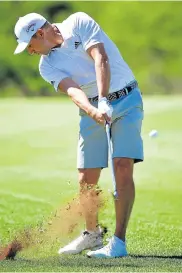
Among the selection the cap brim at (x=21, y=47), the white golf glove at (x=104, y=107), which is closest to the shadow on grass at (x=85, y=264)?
the white golf glove at (x=104, y=107)

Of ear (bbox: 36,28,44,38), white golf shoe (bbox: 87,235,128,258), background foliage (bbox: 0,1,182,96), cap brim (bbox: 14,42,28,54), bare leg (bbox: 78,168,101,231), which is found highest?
background foliage (bbox: 0,1,182,96)

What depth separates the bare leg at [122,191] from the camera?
5.69 meters

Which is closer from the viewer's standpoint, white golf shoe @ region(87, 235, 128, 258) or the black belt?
white golf shoe @ region(87, 235, 128, 258)

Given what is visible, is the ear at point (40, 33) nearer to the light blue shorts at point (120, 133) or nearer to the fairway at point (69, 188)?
the light blue shorts at point (120, 133)

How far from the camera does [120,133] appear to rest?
18.7ft

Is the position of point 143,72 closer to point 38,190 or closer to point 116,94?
point 38,190

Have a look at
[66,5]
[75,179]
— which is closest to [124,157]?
[75,179]

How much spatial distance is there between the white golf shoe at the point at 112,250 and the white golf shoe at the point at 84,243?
0.27 meters

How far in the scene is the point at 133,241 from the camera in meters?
6.58

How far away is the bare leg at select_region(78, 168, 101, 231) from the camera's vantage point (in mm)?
5641

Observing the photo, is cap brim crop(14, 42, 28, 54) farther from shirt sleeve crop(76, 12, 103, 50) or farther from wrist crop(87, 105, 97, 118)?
wrist crop(87, 105, 97, 118)

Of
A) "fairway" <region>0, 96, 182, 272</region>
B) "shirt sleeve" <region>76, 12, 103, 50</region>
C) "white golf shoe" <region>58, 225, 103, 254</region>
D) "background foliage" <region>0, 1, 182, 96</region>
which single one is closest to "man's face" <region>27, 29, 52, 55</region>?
"shirt sleeve" <region>76, 12, 103, 50</region>

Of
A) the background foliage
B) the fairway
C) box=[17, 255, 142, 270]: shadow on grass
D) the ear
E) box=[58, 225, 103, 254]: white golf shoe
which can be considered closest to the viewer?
box=[17, 255, 142, 270]: shadow on grass

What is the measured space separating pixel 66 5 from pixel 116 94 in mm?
37543
